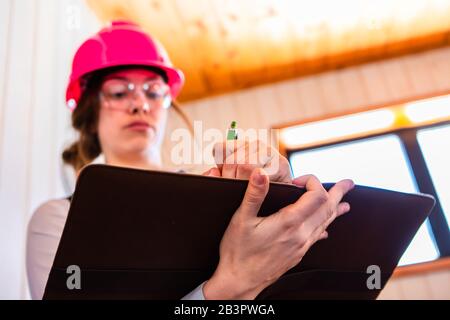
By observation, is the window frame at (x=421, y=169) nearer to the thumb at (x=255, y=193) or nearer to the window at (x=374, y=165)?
the window at (x=374, y=165)

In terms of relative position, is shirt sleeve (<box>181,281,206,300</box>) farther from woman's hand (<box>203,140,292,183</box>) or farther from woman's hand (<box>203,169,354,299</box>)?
woman's hand (<box>203,140,292,183</box>)

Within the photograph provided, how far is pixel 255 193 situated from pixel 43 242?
518 millimetres

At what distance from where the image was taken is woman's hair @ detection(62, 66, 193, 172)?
1.02m

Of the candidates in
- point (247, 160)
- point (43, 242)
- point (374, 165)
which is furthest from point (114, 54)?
point (374, 165)

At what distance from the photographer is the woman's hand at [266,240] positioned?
1.45ft

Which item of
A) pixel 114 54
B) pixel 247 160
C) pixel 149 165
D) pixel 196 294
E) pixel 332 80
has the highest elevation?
pixel 332 80

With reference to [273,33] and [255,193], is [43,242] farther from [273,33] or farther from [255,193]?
[273,33]

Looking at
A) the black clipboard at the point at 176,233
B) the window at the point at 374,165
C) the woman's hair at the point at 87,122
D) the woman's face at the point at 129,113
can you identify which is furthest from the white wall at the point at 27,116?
the window at the point at 374,165

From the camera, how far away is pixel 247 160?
0.47 metres

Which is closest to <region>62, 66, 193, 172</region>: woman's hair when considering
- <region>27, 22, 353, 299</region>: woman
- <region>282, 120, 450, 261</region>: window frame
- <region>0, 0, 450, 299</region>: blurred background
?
<region>27, 22, 353, 299</region>: woman

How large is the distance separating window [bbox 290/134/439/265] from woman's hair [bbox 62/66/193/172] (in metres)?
0.97

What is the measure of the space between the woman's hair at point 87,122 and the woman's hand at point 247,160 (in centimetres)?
60

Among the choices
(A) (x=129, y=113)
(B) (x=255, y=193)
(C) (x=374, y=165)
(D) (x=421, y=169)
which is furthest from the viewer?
(D) (x=421, y=169)

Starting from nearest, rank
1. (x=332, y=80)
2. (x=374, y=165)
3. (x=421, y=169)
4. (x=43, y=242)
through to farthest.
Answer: (x=43, y=242) → (x=374, y=165) → (x=421, y=169) → (x=332, y=80)
